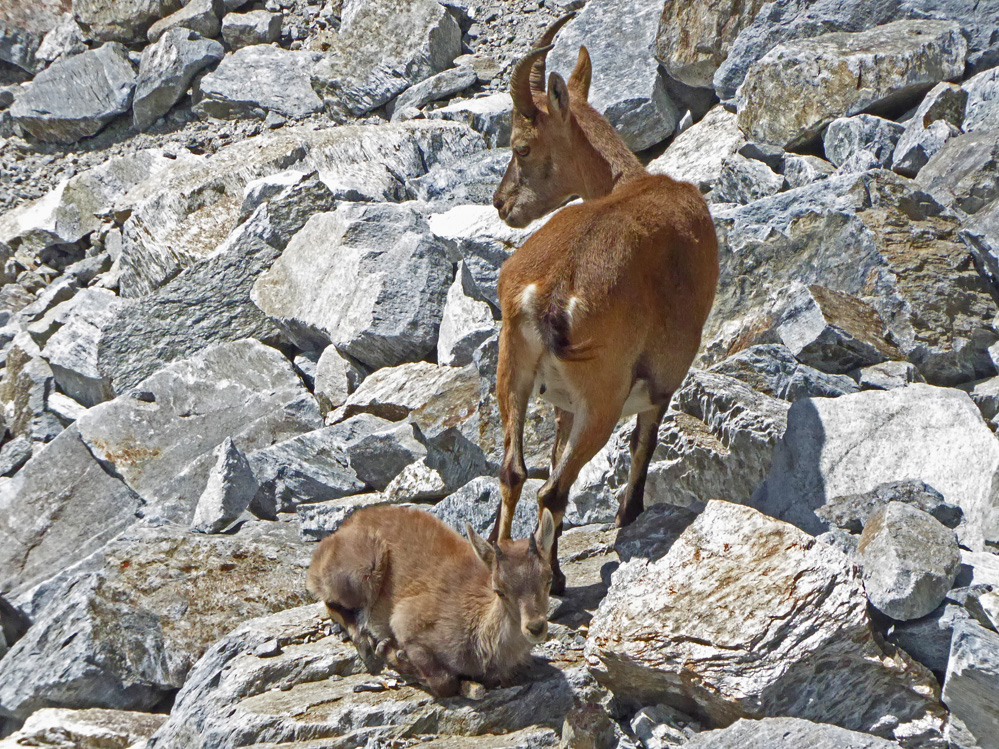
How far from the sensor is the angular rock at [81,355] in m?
10.6

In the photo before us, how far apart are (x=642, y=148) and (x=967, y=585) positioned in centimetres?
737

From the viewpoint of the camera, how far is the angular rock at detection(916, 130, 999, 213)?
8172 mm

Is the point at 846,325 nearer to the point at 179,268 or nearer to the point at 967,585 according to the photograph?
the point at 967,585

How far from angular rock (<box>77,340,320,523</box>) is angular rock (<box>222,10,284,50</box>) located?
7164 millimetres

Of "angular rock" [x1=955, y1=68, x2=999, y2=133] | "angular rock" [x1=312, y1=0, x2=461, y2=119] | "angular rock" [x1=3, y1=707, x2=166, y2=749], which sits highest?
"angular rock" [x1=312, y1=0, x2=461, y2=119]

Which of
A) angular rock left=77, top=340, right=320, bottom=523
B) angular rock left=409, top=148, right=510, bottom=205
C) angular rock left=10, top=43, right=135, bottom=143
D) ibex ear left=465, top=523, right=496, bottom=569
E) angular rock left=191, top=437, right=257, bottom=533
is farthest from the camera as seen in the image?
angular rock left=10, top=43, right=135, bottom=143

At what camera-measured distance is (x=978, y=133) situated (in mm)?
8508

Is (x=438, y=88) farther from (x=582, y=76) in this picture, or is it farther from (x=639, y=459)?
(x=639, y=459)

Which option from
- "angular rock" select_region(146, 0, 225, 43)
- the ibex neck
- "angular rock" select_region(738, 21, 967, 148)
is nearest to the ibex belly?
the ibex neck

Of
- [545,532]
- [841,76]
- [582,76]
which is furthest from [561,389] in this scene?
[841,76]

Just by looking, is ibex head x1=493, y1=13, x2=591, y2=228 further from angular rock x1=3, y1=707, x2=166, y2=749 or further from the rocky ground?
angular rock x1=3, y1=707, x2=166, y2=749

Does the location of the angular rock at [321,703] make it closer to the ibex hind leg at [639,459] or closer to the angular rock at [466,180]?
the ibex hind leg at [639,459]

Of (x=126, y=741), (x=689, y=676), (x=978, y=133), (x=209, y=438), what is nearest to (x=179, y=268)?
(x=209, y=438)

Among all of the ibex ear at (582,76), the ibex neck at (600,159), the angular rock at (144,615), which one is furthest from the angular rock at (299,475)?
the ibex ear at (582,76)
